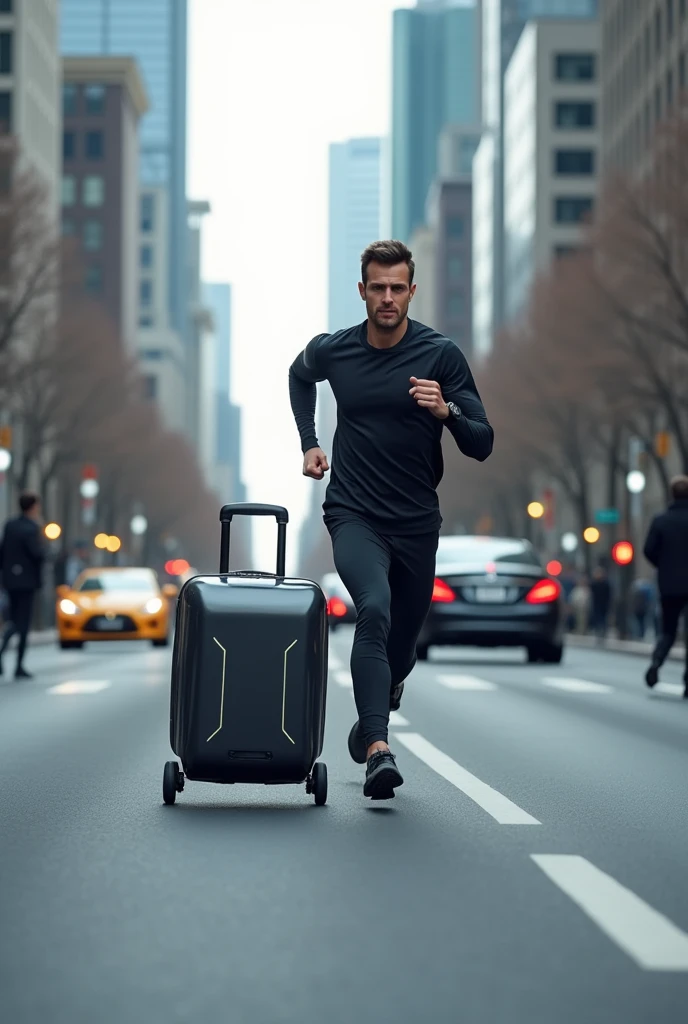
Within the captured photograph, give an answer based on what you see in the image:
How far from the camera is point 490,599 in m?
24.1

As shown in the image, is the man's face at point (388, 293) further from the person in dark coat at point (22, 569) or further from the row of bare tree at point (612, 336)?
the row of bare tree at point (612, 336)

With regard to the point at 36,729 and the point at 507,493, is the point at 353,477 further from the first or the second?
the point at 507,493

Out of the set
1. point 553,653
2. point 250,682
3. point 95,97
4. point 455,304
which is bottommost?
point 553,653

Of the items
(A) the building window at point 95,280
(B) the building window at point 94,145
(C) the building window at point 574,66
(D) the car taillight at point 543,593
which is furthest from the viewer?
(B) the building window at point 94,145

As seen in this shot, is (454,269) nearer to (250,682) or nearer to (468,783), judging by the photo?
(468,783)

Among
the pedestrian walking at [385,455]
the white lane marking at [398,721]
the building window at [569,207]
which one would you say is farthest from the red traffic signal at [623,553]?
the building window at [569,207]

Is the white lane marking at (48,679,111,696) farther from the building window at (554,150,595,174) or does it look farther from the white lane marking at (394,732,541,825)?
the building window at (554,150,595,174)

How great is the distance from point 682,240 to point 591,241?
3515mm

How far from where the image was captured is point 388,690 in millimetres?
7910

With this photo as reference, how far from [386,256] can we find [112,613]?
78.4ft

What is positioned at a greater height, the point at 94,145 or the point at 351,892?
the point at 94,145

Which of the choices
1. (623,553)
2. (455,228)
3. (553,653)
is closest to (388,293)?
(553,653)

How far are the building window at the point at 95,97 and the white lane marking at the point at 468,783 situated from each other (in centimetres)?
13075

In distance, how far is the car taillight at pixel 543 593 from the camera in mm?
24234
